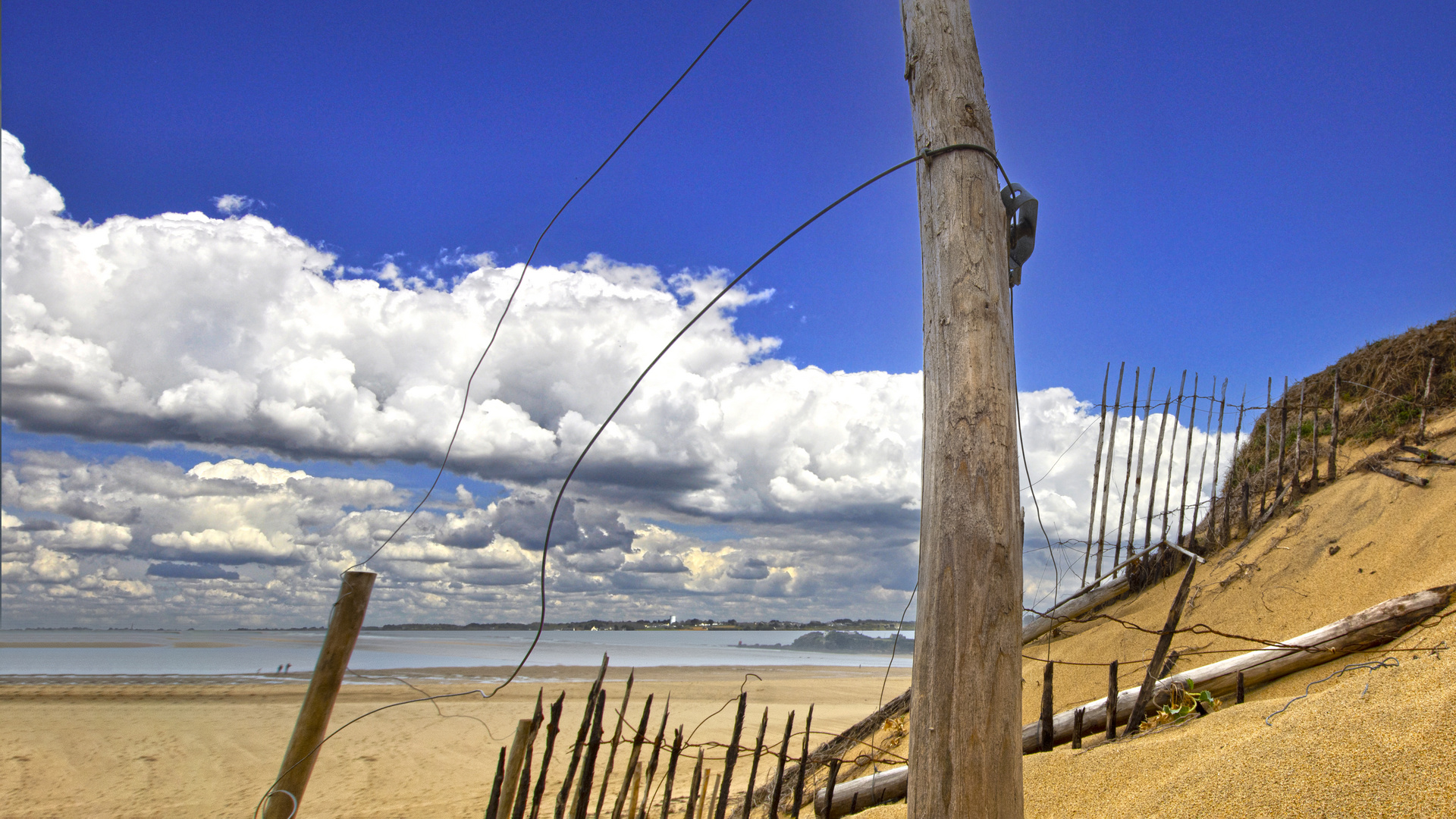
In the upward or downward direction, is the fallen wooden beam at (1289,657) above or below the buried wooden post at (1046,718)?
above

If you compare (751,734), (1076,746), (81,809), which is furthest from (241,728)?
(1076,746)

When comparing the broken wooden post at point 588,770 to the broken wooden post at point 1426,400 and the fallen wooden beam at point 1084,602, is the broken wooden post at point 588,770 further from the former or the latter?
the broken wooden post at point 1426,400

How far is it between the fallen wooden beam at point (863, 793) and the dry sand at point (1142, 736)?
9.4 inches

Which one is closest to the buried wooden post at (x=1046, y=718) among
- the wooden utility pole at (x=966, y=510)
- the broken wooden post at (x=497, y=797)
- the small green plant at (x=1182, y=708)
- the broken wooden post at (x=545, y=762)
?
the small green plant at (x=1182, y=708)

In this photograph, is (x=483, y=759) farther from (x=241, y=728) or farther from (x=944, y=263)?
(x=944, y=263)

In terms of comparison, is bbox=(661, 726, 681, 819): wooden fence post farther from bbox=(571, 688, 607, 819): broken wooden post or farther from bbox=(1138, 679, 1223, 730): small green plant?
bbox=(1138, 679, 1223, 730): small green plant

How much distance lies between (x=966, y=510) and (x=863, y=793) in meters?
3.64

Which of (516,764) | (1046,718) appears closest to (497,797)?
(516,764)

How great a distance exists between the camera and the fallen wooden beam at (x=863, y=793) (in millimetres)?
4723

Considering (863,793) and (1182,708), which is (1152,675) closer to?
(1182,708)

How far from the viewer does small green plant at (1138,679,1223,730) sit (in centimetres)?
458

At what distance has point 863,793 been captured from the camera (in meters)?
4.79

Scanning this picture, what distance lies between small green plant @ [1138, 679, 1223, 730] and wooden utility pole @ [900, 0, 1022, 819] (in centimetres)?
350

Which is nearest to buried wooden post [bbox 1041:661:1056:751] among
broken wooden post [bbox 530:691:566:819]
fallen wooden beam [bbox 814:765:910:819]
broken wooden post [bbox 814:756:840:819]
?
fallen wooden beam [bbox 814:765:910:819]
